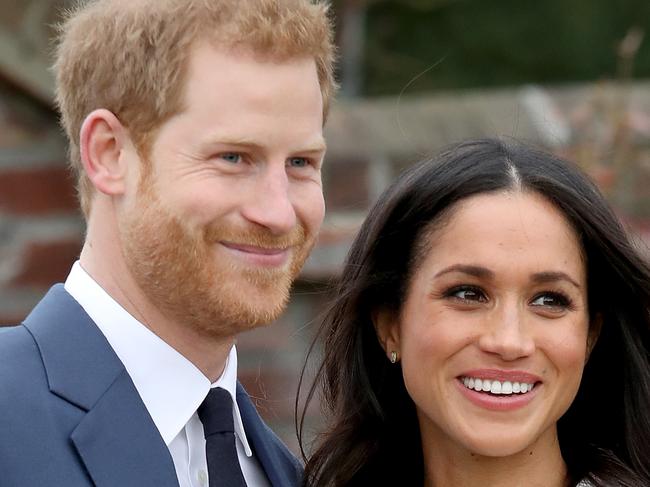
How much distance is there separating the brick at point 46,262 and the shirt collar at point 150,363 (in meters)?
1.42

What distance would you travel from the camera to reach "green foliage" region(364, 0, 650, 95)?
7281 millimetres

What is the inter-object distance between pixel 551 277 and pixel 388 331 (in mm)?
461

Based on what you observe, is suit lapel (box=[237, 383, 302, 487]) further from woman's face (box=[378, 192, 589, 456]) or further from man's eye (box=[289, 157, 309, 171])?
man's eye (box=[289, 157, 309, 171])

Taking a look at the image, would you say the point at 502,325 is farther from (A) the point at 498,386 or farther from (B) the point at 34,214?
(B) the point at 34,214

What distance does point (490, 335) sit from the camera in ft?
10.9

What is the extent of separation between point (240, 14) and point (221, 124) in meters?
0.22

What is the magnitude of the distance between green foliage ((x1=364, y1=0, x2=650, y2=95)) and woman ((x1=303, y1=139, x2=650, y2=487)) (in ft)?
11.7

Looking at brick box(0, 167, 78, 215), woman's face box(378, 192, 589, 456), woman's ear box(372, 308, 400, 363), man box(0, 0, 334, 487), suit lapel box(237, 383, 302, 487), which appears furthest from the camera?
brick box(0, 167, 78, 215)

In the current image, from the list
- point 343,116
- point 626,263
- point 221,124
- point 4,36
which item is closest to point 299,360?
point 343,116

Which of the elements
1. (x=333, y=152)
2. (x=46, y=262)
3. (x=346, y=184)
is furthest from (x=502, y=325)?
(x=333, y=152)

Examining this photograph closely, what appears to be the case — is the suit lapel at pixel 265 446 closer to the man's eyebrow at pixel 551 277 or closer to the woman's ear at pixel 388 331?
the woman's ear at pixel 388 331

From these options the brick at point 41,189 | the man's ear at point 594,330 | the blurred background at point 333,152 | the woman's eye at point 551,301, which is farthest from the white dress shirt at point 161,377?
the brick at point 41,189

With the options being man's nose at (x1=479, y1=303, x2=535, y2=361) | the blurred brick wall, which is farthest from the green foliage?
man's nose at (x1=479, y1=303, x2=535, y2=361)

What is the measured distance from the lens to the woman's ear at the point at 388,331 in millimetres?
3625
